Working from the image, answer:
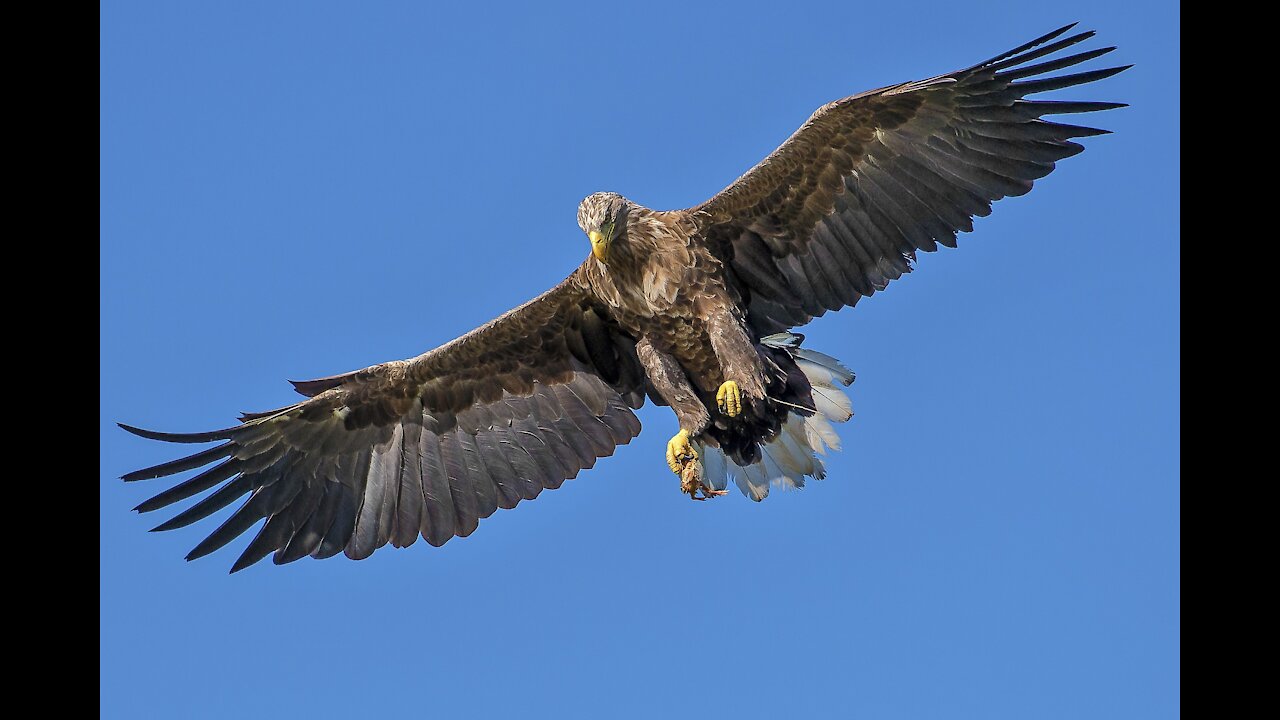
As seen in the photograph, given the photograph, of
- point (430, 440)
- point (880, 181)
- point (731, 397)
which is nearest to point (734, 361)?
point (731, 397)

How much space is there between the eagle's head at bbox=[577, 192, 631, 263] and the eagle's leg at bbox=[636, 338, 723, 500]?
660mm

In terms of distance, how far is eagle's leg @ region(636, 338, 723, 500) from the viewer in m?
9.48

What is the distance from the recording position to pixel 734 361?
9.28 m

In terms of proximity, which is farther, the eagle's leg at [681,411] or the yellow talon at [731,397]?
the eagle's leg at [681,411]

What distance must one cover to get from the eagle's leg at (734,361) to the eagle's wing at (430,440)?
79 cm

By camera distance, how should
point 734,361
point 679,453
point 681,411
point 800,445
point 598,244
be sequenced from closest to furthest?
point 598,244, point 734,361, point 679,453, point 681,411, point 800,445

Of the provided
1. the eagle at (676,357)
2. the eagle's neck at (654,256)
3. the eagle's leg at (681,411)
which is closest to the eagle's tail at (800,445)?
the eagle at (676,357)

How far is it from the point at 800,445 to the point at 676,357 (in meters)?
1.18

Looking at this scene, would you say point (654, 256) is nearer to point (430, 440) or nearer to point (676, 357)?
point (676, 357)

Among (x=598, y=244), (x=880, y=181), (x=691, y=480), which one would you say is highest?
(x=880, y=181)

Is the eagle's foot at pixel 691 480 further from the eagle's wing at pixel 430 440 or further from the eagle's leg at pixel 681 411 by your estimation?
the eagle's wing at pixel 430 440

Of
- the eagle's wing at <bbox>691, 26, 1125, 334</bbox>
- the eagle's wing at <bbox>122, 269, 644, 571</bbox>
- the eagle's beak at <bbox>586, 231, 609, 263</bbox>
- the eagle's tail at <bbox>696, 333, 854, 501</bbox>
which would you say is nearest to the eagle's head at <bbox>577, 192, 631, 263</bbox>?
the eagle's beak at <bbox>586, 231, 609, 263</bbox>

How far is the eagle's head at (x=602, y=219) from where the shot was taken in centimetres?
913

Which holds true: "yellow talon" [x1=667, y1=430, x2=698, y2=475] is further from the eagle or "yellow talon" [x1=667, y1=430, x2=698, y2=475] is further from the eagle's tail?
the eagle's tail
